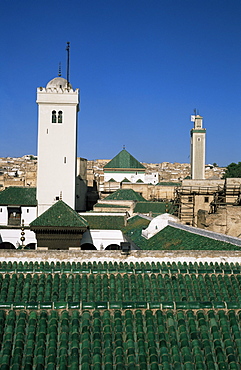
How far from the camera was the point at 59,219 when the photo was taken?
1783 centimetres


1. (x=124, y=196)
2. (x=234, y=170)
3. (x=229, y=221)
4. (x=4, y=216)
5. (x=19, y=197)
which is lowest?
(x=4, y=216)

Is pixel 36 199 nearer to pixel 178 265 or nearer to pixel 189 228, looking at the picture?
pixel 189 228

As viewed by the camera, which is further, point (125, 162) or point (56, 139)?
point (125, 162)

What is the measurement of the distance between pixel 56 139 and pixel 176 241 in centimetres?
1130

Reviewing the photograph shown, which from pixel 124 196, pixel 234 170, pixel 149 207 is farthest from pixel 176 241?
pixel 234 170

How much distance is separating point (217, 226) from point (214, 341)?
1141 centimetres

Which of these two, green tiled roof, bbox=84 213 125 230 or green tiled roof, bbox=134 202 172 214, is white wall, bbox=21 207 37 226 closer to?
green tiled roof, bbox=84 213 125 230

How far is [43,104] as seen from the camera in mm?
22953

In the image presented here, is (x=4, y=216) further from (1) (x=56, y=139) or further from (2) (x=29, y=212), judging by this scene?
(1) (x=56, y=139)

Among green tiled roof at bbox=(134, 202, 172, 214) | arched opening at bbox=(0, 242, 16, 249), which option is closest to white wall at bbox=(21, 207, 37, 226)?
arched opening at bbox=(0, 242, 16, 249)

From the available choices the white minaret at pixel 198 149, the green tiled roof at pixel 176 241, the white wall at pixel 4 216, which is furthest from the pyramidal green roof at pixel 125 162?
the green tiled roof at pixel 176 241

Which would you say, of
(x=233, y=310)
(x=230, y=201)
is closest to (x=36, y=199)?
(x=230, y=201)

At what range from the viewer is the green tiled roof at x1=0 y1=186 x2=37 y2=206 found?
76.6 feet

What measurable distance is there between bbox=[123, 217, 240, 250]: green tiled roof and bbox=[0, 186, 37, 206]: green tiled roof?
7309mm
